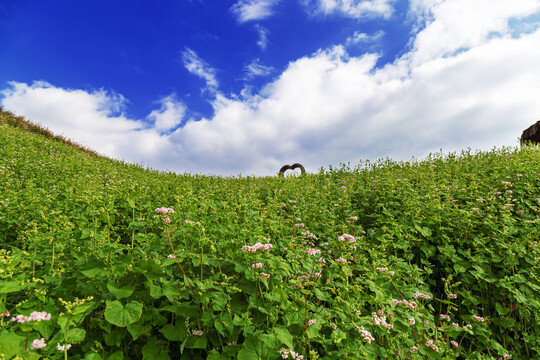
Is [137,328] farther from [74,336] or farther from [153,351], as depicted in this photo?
[74,336]

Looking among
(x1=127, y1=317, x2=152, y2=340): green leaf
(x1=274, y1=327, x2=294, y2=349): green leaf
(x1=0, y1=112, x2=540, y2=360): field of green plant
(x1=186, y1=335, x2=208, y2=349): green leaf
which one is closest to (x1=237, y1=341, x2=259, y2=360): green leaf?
(x1=0, y1=112, x2=540, y2=360): field of green plant

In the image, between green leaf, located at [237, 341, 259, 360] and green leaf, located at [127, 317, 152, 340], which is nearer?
green leaf, located at [237, 341, 259, 360]

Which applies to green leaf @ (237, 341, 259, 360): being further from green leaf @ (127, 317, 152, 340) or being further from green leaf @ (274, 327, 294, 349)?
green leaf @ (127, 317, 152, 340)

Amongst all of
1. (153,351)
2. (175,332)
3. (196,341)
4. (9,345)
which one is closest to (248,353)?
(196,341)

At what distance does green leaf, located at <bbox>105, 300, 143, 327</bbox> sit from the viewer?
2.01 metres

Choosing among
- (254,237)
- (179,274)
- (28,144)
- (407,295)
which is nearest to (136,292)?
(179,274)

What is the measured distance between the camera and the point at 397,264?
383 centimetres

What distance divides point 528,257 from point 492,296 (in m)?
0.82

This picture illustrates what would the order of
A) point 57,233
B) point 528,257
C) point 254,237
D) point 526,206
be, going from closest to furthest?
1. point 254,237
2. point 57,233
3. point 528,257
4. point 526,206

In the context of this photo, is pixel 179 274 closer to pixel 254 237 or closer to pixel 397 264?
pixel 254 237

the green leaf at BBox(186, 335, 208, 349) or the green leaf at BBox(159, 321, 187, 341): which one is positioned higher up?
the green leaf at BBox(159, 321, 187, 341)

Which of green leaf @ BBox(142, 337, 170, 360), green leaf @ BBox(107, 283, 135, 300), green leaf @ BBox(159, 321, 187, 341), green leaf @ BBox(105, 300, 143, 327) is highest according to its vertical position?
green leaf @ BBox(107, 283, 135, 300)

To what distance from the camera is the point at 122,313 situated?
2098mm

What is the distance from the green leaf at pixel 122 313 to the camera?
2.01 meters
